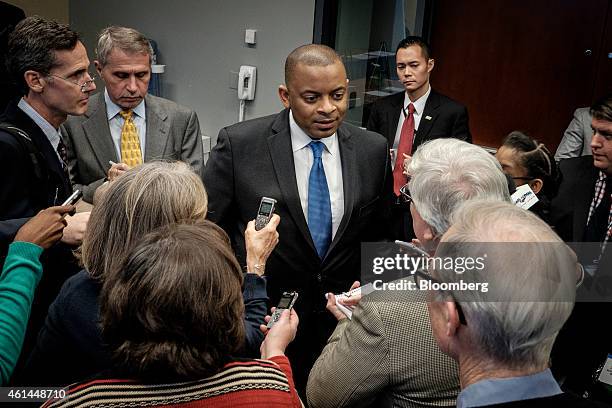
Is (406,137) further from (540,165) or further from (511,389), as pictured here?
(511,389)

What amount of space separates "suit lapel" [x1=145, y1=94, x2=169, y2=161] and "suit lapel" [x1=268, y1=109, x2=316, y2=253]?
0.74 metres

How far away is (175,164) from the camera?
1737 mm

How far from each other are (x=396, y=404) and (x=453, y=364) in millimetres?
175

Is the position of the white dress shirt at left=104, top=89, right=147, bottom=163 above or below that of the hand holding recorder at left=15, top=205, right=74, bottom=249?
above

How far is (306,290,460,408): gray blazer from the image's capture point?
4.80 feet

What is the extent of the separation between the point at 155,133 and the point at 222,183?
739 mm

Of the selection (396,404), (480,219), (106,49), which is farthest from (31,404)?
(106,49)

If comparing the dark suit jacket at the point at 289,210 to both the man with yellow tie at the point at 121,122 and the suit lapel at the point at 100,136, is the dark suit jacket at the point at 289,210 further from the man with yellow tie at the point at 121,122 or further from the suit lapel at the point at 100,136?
the suit lapel at the point at 100,136

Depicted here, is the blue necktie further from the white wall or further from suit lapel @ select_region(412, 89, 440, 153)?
the white wall

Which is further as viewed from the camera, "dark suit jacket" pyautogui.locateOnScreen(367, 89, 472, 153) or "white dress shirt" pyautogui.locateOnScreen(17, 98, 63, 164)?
"dark suit jacket" pyautogui.locateOnScreen(367, 89, 472, 153)

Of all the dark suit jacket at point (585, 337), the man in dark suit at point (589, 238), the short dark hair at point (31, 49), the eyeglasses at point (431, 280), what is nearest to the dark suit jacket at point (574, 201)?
the man in dark suit at point (589, 238)

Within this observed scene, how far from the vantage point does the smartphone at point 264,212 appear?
2.12 meters

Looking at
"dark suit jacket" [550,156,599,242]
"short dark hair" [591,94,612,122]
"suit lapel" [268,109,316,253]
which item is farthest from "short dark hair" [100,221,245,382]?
"short dark hair" [591,94,612,122]

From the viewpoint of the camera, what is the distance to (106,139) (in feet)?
9.46
